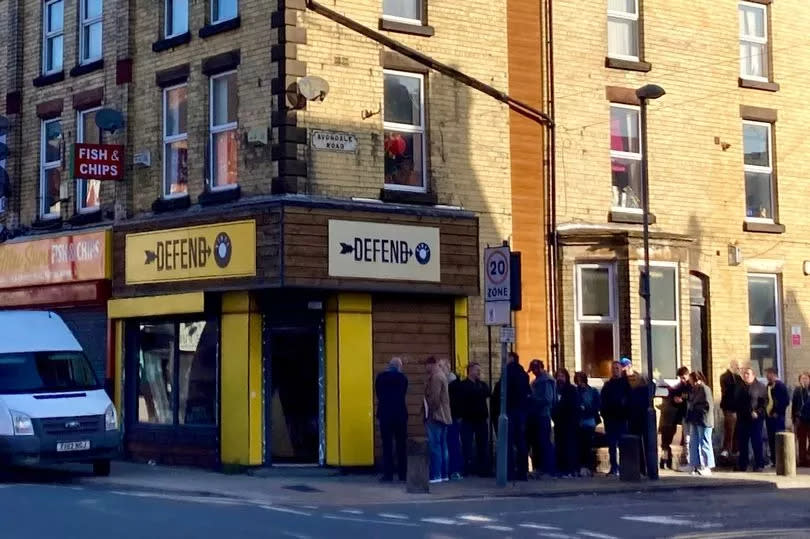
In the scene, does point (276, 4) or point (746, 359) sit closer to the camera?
point (276, 4)

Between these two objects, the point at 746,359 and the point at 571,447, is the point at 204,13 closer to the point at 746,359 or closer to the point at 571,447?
the point at 571,447

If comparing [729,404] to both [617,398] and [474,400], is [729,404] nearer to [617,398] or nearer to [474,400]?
[617,398]

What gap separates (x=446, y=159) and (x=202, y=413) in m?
6.00

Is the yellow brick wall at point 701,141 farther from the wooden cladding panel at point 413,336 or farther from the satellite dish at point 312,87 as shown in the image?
the satellite dish at point 312,87

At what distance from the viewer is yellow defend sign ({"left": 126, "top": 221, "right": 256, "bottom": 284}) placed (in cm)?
2112

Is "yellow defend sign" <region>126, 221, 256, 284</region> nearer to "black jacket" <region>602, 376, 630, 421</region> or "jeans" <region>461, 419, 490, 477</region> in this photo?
"jeans" <region>461, 419, 490, 477</region>

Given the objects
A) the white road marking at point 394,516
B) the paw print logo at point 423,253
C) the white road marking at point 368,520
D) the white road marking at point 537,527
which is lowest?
the white road marking at point 537,527

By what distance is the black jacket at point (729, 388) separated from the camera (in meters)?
23.1

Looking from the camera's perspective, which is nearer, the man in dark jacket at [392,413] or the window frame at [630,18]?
the man in dark jacket at [392,413]

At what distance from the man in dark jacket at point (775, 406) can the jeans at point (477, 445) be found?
17.6 ft

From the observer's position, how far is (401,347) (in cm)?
2198

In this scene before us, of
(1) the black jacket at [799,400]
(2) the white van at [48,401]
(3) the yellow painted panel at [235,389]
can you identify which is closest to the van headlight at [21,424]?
(2) the white van at [48,401]

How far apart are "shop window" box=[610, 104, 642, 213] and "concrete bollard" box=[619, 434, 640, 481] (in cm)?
573

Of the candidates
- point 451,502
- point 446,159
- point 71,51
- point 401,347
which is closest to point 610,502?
point 451,502
